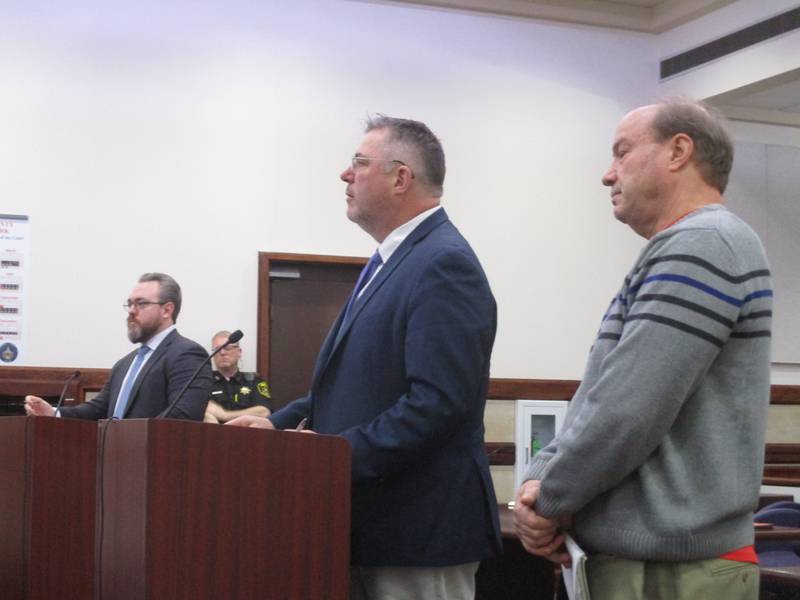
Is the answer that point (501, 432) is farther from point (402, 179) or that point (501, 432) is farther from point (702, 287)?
point (702, 287)

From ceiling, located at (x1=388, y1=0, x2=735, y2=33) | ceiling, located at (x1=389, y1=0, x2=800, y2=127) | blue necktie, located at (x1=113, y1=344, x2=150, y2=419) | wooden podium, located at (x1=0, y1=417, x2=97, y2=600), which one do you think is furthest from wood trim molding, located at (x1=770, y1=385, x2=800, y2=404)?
wooden podium, located at (x1=0, y1=417, x2=97, y2=600)

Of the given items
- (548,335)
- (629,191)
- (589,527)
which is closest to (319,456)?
(589,527)

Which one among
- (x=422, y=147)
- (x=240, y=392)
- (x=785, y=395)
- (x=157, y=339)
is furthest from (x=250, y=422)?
(x=785, y=395)

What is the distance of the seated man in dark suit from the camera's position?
4695 mm

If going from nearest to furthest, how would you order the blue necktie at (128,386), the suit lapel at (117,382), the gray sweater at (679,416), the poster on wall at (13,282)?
the gray sweater at (679,416)
the blue necktie at (128,386)
the suit lapel at (117,382)
the poster on wall at (13,282)

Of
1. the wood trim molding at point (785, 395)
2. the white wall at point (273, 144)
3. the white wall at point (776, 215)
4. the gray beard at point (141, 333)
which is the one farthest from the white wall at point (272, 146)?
the gray beard at point (141, 333)

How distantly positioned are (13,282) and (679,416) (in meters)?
6.99

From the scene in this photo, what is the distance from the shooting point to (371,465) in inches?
93.1

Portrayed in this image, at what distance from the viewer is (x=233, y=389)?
8.27m

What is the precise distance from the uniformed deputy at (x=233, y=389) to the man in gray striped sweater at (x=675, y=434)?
20.8 ft

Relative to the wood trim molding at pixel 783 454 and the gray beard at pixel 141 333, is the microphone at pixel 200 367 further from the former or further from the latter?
the wood trim molding at pixel 783 454

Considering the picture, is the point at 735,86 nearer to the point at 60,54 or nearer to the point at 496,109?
the point at 496,109

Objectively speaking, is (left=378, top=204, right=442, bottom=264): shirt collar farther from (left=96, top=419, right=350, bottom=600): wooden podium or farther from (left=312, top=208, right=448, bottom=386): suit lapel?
(left=96, top=419, right=350, bottom=600): wooden podium

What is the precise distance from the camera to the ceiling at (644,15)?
927 centimetres
